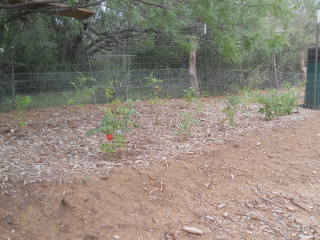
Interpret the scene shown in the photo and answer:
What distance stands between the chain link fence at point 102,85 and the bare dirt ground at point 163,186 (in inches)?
117

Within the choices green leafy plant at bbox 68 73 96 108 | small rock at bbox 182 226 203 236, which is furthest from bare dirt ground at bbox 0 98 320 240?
green leafy plant at bbox 68 73 96 108

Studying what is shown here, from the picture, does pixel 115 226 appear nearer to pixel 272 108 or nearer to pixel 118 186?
pixel 118 186

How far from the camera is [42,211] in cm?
273

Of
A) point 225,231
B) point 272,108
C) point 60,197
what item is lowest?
point 225,231

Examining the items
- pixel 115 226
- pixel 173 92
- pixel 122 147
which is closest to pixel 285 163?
pixel 122 147

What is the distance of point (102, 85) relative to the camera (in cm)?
861

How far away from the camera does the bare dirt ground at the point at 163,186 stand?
8.79 feet

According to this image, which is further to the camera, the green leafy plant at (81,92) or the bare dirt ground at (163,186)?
the green leafy plant at (81,92)

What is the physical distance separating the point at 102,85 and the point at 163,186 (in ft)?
18.9

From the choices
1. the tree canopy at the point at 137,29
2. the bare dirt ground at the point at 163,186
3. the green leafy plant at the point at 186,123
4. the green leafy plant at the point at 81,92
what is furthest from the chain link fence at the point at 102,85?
the bare dirt ground at the point at 163,186

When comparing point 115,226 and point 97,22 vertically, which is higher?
point 97,22

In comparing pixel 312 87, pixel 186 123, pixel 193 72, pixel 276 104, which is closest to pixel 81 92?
pixel 193 72

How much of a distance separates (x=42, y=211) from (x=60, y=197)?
21 centimetres

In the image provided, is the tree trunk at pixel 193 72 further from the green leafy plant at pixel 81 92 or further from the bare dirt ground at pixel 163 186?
the bare dirt ground at pixel 163 186
